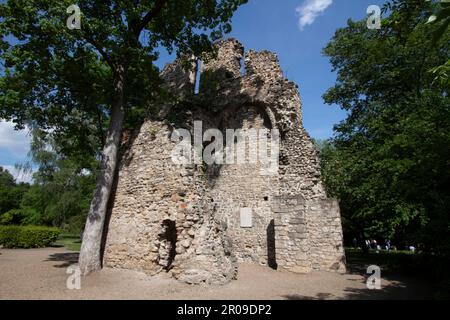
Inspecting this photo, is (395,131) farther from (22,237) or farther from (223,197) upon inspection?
(22,237)

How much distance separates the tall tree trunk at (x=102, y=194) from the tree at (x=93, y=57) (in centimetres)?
3

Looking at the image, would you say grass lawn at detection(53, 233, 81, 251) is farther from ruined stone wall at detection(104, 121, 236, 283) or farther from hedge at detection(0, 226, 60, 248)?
ruined stone wall at detection(104, 121, 236, 283)

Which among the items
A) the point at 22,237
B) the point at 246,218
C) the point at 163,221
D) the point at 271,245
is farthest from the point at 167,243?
the point at 22,237

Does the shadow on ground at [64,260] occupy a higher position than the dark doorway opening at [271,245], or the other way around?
the dark doorway opening at [271,245]

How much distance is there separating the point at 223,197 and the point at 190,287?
20.8ft

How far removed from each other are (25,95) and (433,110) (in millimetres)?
14639

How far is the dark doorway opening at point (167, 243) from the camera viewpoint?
896cm

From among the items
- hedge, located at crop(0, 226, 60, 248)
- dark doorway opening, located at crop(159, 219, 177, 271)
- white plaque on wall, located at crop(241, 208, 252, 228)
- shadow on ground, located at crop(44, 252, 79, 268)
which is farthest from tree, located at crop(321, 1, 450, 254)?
hedge, located at crop(0, 226, 60, 248)

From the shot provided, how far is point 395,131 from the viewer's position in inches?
504

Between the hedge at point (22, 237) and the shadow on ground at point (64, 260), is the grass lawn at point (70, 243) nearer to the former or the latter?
→ the hedge at point (22, 237)

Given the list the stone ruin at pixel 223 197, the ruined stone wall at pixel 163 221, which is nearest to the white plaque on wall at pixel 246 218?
the stone ruin at pixel 223 197

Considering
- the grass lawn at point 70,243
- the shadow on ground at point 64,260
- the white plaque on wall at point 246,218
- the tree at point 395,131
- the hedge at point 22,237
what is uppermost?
the tree at point 395,131

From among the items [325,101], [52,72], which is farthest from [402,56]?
[52,72]

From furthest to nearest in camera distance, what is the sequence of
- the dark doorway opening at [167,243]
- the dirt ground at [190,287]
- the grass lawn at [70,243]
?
the grass lawn at [70,243]
the dark doorway opening at [167,243]
the dirt ground at [190,287]
